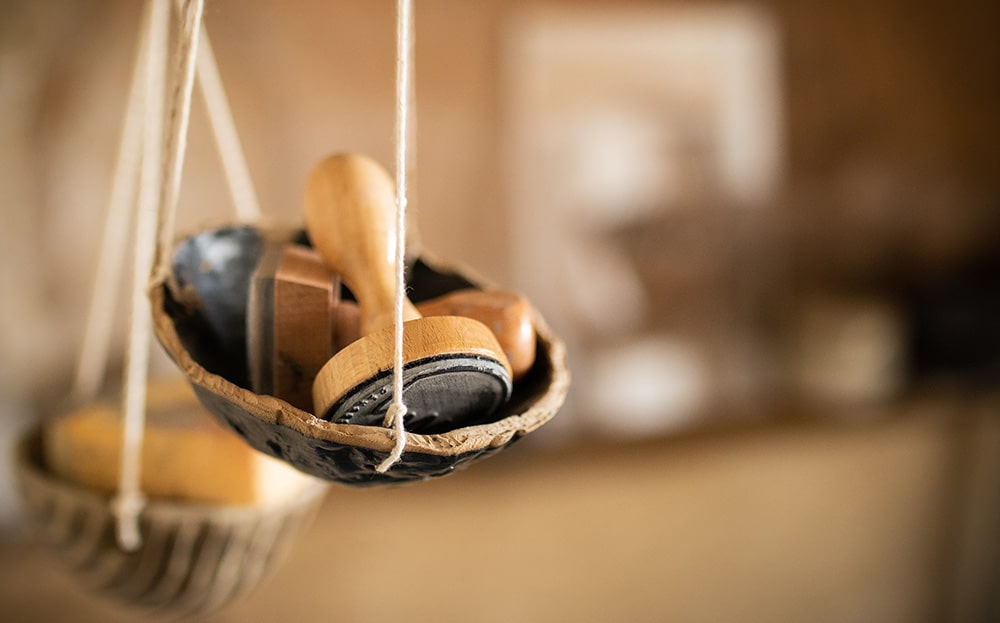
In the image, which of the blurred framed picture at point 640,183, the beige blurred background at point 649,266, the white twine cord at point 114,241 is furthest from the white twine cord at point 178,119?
the blurred framed picture at point 640,183

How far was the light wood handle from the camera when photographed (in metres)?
0.43

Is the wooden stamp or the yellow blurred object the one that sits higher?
the wooden stamp

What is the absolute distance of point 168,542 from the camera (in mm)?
540

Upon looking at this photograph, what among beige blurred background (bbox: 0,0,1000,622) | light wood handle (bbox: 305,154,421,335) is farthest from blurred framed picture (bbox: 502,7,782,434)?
light wood handle (bbox: 305,154,421,335)

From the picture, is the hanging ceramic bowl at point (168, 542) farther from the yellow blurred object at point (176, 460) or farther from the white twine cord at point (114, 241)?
the white twine cord at point (114, 241)

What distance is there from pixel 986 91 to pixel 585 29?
40.5 inches

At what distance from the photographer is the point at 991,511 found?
72.5 inches

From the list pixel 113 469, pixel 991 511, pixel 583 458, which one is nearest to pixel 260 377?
pixel 113 469

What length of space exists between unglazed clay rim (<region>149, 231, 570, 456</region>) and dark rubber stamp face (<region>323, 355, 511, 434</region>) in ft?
0.05

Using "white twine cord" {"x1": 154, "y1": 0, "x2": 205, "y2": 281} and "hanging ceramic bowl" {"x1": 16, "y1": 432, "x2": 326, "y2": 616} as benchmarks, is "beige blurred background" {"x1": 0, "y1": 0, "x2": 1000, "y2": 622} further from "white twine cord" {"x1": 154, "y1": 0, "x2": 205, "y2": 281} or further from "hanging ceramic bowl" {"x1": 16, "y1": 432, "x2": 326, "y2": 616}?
"white twine cord" {"x1": 154, "y1": 0, "x2": 205, "y2": 281}

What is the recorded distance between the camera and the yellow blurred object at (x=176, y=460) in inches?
22.0

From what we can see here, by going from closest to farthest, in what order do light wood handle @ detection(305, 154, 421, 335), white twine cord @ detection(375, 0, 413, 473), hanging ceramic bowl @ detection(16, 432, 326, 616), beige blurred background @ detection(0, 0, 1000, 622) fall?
white twine cord @ detection(375, 0, 413, 473), light wood handle @ detection(305, 154, 421, 335), hanging ceramic bowl @ detection(16, 432, 326, 616), beige blurred background @ detection(0, 0, 1000, 622)

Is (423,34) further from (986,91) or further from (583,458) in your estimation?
(986,91)

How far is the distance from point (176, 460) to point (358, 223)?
27 cm
